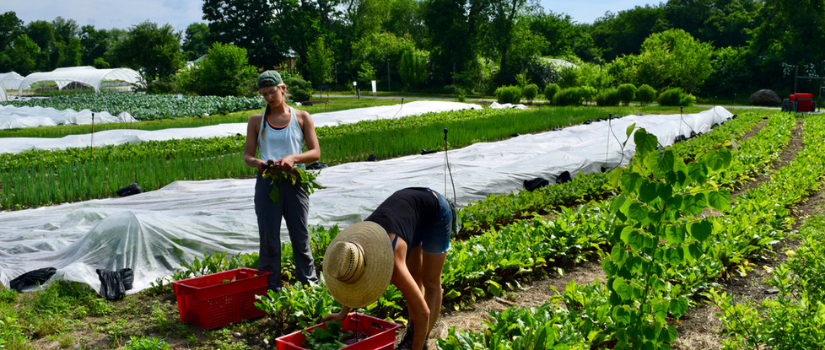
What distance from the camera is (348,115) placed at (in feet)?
63.4

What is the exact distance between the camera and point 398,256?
2.68m

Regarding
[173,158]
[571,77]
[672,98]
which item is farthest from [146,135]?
[571,77]

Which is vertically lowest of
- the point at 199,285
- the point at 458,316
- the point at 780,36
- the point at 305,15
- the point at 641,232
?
the point at 458,316

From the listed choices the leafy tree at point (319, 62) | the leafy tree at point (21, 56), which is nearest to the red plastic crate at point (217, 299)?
the leafy tree at point (319, 62)

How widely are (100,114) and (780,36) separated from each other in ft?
112

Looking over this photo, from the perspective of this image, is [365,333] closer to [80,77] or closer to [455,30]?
[455,30]

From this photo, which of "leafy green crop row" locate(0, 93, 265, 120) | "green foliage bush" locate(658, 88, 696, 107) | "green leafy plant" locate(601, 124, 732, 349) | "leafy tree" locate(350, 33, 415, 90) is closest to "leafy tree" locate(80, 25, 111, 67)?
"leafy tree" locate(350, 33, 415, 90)

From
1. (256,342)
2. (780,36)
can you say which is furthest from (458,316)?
(780,36)

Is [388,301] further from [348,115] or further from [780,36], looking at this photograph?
[780,36]

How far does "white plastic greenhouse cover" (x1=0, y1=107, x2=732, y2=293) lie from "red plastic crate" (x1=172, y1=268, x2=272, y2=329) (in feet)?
3.08

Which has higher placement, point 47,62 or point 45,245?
point 47,62

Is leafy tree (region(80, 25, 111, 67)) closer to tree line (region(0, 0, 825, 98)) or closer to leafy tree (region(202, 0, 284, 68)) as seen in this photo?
leafy tree (region(202, 0, 284, 68))

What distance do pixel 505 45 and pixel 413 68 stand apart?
6.55 metres

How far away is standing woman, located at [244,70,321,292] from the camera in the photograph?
3.89 m
